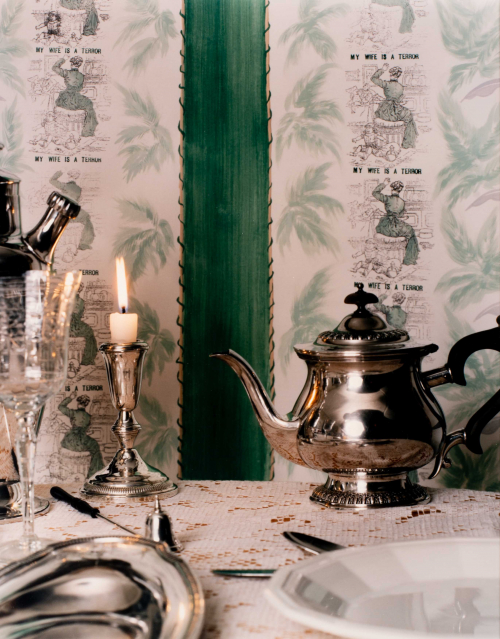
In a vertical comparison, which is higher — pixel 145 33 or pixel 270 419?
pixel 145 33

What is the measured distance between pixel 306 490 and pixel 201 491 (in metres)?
0.15

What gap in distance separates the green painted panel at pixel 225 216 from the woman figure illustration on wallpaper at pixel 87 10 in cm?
16

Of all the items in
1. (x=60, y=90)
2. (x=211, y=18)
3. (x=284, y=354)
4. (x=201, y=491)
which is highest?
(x=211, y=18)

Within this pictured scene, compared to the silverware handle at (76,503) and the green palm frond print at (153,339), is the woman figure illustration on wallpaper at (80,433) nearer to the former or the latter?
the green palm frond print at (153,339)

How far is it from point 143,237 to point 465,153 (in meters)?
0.59

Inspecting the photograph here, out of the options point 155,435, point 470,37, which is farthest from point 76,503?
point 470,37

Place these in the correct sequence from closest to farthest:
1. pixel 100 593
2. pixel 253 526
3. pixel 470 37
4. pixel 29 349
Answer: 1. pixel 100 593
2. pixel 29 349
3. pixel 253 526
4. pixel 470 37

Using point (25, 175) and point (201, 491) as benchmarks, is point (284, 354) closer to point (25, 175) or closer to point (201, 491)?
point (201, 491)

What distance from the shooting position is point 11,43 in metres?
Answer: 1.26

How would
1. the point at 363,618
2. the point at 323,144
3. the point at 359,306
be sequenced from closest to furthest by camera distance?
the point at 363,618
the point at 359,306
the point at 323,144

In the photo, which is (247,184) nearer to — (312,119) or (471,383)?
(312,119)

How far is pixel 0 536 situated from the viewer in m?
0.77

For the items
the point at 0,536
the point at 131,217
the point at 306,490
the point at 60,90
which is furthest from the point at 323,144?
the point at 0,536

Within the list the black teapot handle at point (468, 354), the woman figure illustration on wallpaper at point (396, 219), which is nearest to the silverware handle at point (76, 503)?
the black teapot handle at point (468, 354)
